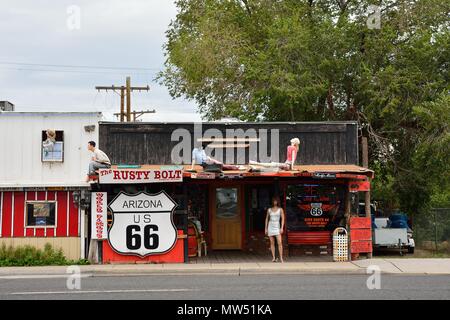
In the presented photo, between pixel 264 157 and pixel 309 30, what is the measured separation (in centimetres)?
853

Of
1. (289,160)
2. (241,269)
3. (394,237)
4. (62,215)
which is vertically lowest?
(241,269)

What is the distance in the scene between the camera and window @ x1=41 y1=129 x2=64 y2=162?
63.3 feet

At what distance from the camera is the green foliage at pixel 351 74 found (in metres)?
24.3

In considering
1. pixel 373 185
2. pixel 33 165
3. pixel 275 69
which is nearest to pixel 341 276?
pixel 33 165

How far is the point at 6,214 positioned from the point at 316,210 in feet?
29.1

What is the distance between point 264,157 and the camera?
19.7 m

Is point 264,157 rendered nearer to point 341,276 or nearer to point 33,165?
point 341,276

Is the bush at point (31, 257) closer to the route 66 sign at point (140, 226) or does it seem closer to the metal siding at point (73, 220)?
the metal siding at point (73, 220)

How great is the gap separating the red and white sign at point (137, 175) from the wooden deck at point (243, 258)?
252cm

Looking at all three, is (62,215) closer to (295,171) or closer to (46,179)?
(46,179)

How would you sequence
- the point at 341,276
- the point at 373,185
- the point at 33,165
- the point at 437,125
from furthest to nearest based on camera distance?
the point at 373,185, the point at 437,125, the point at 33,165, the point at 341,276

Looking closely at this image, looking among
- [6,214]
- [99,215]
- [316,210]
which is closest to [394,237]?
[316,210]

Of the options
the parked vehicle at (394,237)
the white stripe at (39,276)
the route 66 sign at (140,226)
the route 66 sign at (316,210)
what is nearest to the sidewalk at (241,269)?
the white stripe at (39,276)

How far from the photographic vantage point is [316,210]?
63.4 ft
